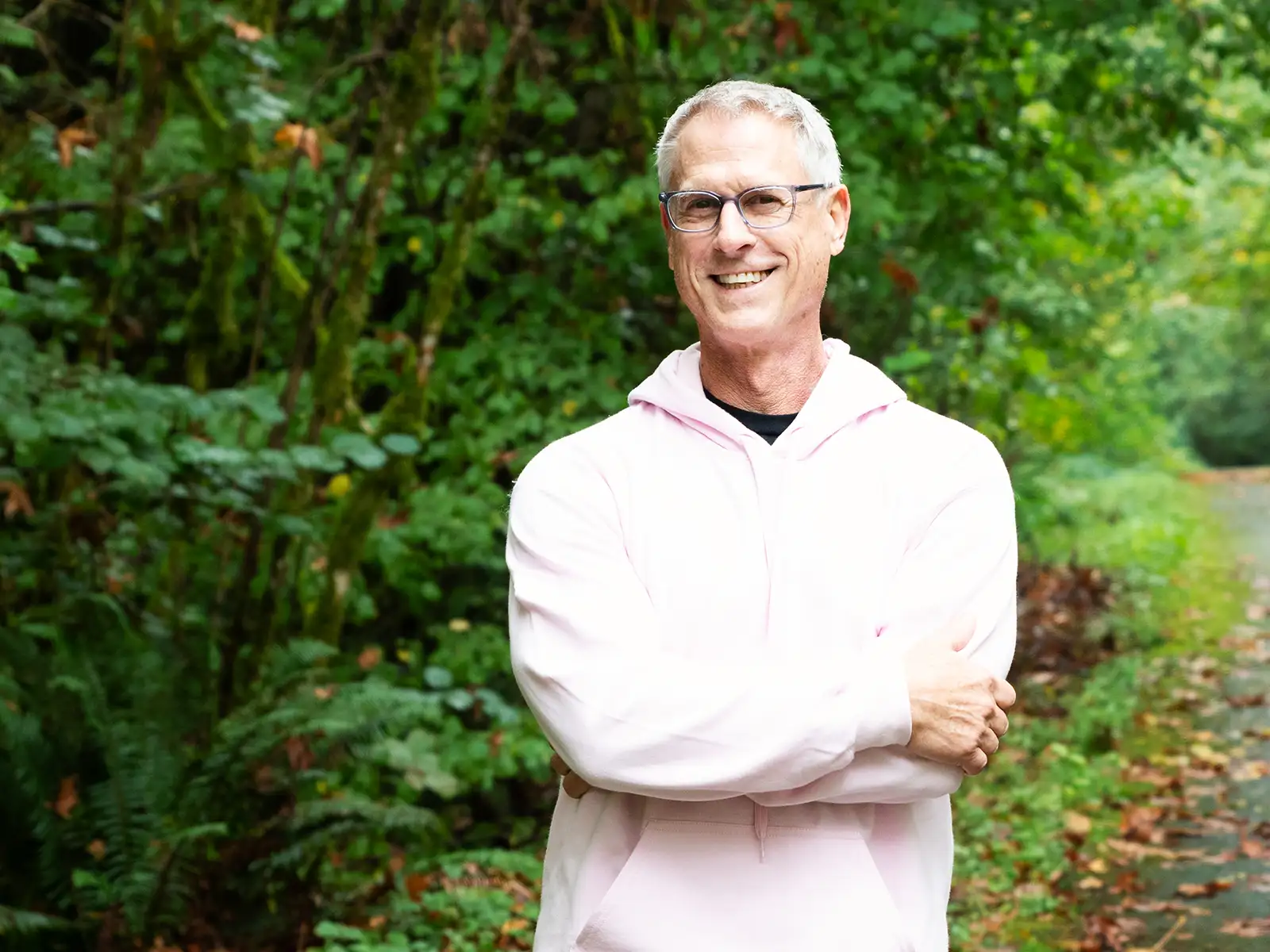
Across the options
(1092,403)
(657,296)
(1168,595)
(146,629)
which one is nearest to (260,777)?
(146,629)

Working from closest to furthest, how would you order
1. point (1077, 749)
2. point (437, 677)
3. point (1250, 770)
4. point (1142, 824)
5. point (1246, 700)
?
point (437, 677) < point (1142, 824) < point (1250, 770) < point (1077, 749) < point (1246, 700)

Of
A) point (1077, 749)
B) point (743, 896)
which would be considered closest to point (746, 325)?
point (743, 896)

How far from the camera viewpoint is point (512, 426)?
6.54 m

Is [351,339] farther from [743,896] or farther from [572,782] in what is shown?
[743,896]

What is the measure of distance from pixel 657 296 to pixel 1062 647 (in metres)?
5.26

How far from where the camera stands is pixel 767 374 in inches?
99.0

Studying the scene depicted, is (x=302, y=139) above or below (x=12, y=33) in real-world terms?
below

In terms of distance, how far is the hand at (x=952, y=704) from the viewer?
84.6 inches

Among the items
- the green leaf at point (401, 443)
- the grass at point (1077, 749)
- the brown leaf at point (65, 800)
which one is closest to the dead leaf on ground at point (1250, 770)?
the grass at point (1077, 749)

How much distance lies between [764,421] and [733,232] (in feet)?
1.14

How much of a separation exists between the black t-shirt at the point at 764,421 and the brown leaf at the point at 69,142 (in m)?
3.53

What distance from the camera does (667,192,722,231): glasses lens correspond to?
2420 millimetres

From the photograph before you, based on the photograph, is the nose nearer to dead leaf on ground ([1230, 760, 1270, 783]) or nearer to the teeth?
the teeth

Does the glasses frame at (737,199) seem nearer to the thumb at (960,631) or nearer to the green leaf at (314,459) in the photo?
the thumb at (960,631)
